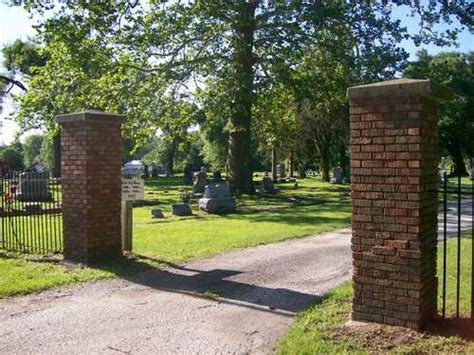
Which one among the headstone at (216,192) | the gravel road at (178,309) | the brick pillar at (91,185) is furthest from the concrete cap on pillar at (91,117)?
the headstone at (216,192)

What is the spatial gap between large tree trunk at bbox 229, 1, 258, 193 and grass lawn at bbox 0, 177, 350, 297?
Result: 3.93 meters

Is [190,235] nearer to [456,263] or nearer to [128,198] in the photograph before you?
[128,198]

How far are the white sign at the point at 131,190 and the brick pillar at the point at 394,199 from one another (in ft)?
17.5

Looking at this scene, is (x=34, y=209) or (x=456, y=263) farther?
(x=34, y=209)

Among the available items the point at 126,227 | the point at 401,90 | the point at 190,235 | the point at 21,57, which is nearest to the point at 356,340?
the point at 401,90

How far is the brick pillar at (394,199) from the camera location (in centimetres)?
518

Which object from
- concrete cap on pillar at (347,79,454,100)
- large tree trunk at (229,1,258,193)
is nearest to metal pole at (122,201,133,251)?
concrete cap on pillar at (347,79,454,100)

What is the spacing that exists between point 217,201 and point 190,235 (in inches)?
220

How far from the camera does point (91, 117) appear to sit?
880 centimetres

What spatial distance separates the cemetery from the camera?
205 inches

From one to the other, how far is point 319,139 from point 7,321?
126ft

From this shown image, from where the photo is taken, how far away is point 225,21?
2091 cm

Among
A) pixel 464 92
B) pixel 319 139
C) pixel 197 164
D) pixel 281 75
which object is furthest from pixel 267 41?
pixel 197 164

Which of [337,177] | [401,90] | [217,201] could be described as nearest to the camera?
[401,90]
